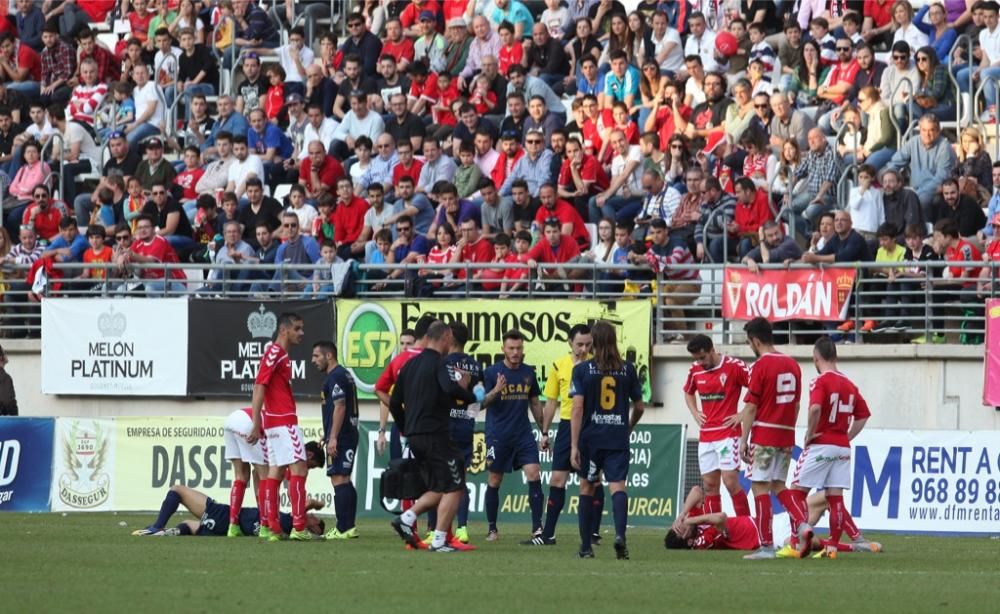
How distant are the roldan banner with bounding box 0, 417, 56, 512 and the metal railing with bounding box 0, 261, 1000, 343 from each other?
112 inches

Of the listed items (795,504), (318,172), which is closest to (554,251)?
(318,172)

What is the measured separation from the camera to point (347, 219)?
27.8 metres

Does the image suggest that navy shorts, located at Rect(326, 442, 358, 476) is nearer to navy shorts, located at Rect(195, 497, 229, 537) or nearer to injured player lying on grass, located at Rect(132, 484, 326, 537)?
injured player lying on grass, located at Rect(132, 484, 326, 537)

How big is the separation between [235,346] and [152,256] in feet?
6.75

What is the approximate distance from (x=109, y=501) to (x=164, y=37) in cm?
1050

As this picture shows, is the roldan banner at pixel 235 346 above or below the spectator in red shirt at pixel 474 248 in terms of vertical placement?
below

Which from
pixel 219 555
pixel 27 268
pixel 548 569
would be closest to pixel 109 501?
pixel 27 268

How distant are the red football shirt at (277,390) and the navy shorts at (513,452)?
94.1 inches

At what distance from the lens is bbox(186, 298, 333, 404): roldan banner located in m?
26.6

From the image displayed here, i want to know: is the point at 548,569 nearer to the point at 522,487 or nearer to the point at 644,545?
the point at 644,545

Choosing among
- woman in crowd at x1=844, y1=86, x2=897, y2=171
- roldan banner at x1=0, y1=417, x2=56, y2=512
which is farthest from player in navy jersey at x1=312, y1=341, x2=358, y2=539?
woman in crowd at x1=844, y1=86, x2=897, y2=171

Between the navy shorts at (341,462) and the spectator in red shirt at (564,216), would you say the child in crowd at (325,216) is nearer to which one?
the spectator in red shirt at (564,216)

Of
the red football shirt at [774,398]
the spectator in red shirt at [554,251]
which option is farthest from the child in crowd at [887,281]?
the red football shirt at [774,398]

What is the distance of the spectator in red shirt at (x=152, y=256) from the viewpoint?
91.1 feet
